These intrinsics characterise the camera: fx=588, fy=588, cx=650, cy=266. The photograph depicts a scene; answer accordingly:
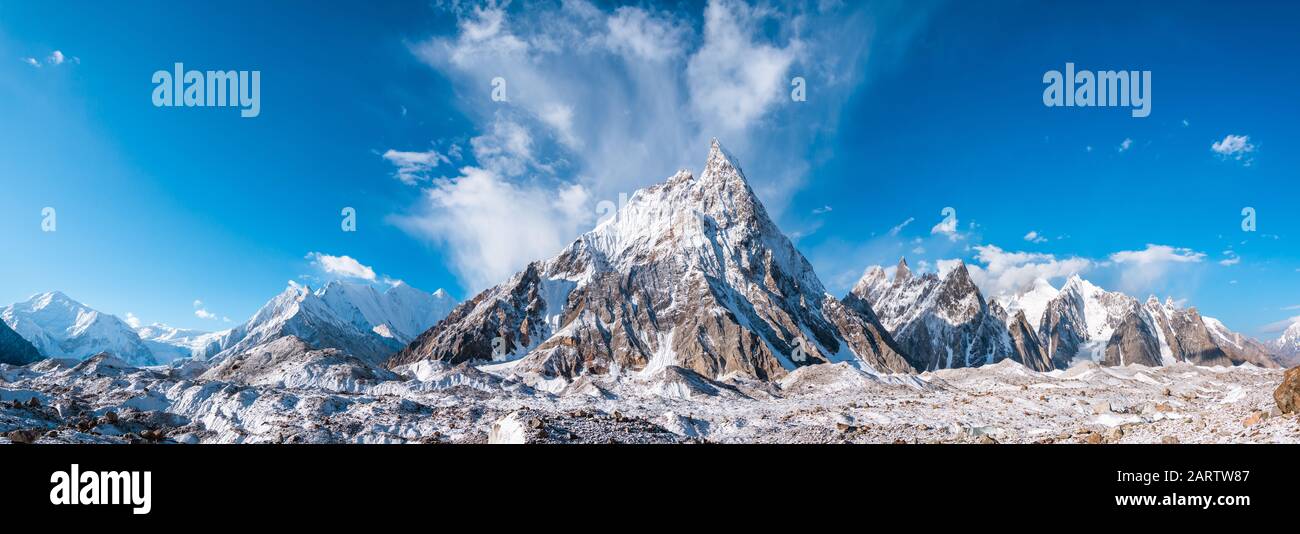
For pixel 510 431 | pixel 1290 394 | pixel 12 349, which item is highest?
pixel 1290 394

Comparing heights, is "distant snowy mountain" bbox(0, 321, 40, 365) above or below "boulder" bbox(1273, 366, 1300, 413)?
below

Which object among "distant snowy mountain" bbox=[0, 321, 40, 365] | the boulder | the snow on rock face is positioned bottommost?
"distant snowy mountain" bbox=[0, 321, 40, 365]

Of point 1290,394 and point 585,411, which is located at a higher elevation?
point 1290,394

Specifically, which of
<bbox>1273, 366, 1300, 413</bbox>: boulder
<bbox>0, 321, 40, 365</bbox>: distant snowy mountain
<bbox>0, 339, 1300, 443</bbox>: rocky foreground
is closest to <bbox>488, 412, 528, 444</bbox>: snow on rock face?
<bbox>0, 339, 1300, 443</bbox>: rocky foreground

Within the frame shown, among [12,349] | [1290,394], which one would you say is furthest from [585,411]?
[12,349]

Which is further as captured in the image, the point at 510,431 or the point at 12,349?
the point at 12,349

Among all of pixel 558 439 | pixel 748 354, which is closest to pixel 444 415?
pixel 558 439

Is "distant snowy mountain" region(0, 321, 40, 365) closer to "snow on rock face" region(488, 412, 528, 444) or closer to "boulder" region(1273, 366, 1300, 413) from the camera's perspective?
"snow on rock face" region(488, 412, 528, 444)

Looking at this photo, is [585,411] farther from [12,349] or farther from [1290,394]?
[12,349]
